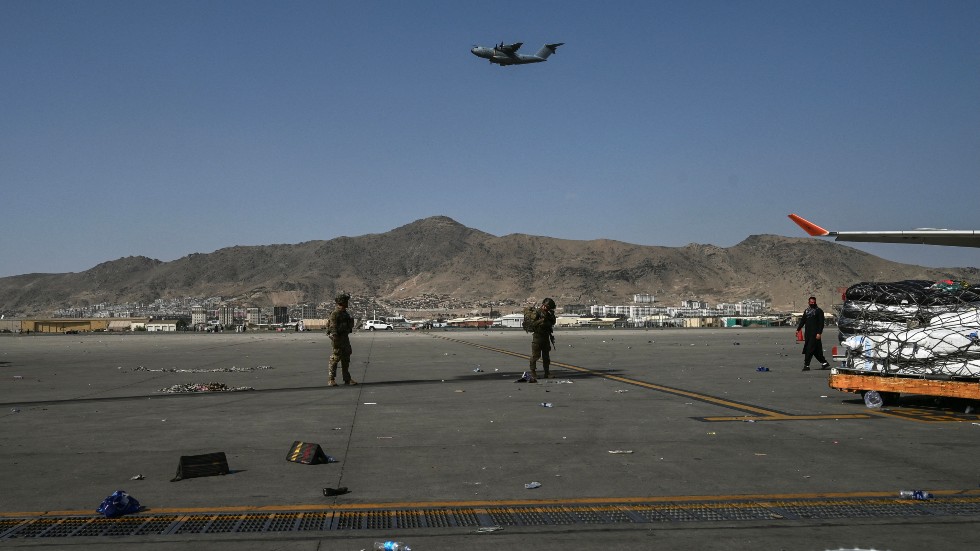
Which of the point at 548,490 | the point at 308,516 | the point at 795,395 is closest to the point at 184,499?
the point at 308,516

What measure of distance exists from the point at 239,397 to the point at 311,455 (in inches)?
312

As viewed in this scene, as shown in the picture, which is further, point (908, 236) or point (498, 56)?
point (498, 56)

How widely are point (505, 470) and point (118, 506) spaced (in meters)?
3.41

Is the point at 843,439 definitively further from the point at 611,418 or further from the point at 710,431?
the point at 611,418

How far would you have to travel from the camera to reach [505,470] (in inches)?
310

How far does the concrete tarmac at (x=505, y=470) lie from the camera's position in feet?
18.6

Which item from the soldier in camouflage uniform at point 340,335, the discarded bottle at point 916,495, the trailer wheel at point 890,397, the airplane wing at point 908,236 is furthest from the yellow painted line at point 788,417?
the airplane wing at point 908,236

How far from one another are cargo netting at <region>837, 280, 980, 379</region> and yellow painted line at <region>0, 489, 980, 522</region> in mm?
6098

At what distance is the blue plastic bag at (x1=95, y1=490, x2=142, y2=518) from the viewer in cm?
612

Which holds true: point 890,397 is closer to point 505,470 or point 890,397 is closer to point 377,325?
point 505,470

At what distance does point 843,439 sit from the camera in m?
9.67

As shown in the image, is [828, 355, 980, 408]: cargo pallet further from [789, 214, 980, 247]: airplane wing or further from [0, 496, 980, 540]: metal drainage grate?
[789, 214, 980, 247]: airplane wing

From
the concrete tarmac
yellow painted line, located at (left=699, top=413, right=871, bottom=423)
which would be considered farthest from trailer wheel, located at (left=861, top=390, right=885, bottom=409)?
yellow painted line, located at (left=699, top=413, right=871, bottom=423)

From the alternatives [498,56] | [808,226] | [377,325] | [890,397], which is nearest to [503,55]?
[498,56]
